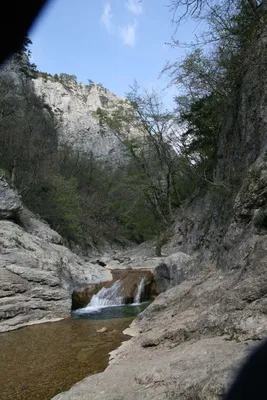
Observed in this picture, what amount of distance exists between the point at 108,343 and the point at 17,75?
44.1 metres

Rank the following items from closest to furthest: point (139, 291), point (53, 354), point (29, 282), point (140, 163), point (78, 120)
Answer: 1. point (53, 354)
2. point (29, 282)
3. point (139, 291)
4. point (140, 163)
5. point (78, 120)

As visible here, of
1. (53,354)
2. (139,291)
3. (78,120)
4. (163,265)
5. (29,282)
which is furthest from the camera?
(78,120)

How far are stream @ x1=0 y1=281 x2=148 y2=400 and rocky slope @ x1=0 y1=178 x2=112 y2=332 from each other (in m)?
0.60

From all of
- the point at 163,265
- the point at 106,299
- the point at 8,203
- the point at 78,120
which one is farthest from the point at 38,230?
the point at 78,120

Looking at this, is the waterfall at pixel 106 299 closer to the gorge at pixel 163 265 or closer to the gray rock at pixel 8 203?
the gorge at pixel 163 265

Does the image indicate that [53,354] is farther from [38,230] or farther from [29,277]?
[38,230]

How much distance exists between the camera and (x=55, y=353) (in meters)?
7.50

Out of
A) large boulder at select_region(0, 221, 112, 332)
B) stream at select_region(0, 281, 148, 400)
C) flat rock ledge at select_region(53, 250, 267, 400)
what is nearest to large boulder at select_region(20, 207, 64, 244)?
large boulder at select_region(0, 221, 112, 332)

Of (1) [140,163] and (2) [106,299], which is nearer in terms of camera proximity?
(2) [106,299]

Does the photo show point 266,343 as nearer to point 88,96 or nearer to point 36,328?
point 36,328

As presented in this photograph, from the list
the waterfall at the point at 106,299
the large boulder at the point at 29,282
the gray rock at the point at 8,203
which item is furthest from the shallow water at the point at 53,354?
the gray rock at the point at 8,203

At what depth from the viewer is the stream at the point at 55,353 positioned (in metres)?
5.84

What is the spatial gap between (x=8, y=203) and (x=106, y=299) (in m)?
6.13

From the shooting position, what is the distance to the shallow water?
583 centimetres
